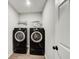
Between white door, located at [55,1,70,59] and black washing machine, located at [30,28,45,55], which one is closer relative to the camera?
white door, located at [55,1,70,59]

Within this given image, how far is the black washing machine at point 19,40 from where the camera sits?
4.18m

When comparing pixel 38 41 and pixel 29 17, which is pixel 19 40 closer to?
pixel 38 41

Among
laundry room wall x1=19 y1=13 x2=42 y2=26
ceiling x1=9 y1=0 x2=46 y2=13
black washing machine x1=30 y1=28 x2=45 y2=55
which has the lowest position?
black washing machine x1=30 y1=28 x2=45 y2=55

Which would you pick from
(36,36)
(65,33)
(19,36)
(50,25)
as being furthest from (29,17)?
(65,33)

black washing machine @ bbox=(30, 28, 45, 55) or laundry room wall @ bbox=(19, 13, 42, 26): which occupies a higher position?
laundry room wall @ bbox=(19, 13, 42, 26)

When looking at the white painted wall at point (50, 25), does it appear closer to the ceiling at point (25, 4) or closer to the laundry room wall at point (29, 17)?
the ceiling at point (25, 4)

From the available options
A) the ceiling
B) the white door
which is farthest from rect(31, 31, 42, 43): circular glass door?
the white door

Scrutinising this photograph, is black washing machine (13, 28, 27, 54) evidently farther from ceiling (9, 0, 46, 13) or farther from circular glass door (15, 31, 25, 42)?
ceiling (9, 0, 46, 13)

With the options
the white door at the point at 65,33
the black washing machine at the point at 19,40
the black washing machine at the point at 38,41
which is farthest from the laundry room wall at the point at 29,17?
the white door at the point at 65,33

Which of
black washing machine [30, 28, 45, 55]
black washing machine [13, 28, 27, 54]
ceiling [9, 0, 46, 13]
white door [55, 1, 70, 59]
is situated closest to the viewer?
white door [55, 1, 70, 59]

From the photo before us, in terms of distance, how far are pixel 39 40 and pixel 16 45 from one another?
116 cm

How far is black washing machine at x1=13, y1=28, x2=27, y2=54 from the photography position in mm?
4184
